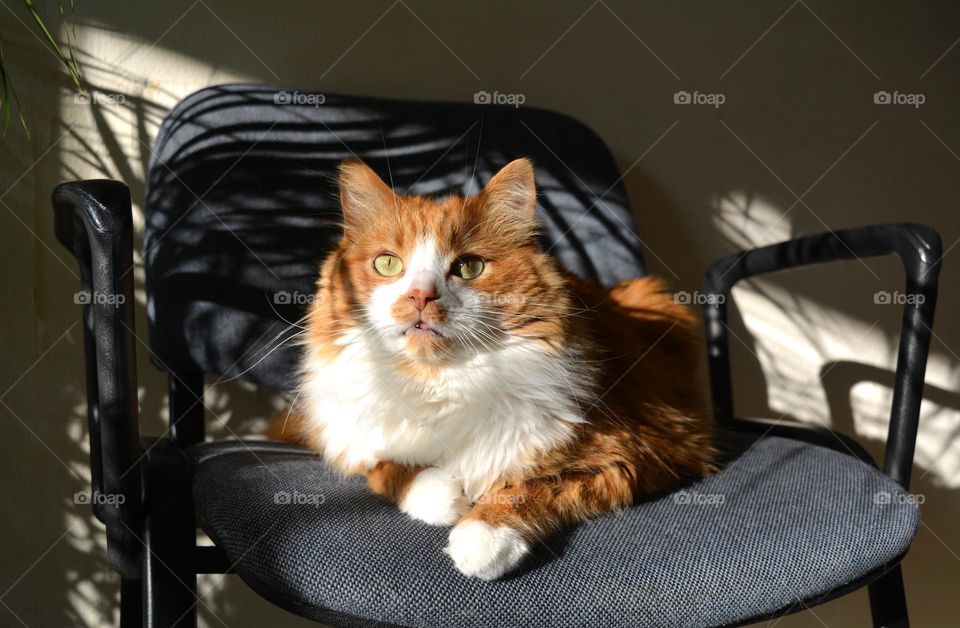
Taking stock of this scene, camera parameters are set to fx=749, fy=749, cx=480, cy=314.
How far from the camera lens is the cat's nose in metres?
0.97

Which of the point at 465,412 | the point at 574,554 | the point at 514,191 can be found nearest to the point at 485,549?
the point at 574,554

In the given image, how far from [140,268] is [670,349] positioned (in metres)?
1.15

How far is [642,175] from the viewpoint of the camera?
1.86 metres

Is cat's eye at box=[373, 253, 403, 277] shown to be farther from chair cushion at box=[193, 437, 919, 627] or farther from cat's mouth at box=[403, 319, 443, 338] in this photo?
chair cushion at box=[193, 437, 919, 627]

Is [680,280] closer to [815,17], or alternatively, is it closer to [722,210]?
[722,210]

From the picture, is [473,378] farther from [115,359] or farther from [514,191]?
[115,359]

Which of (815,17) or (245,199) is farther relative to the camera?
(815,17)

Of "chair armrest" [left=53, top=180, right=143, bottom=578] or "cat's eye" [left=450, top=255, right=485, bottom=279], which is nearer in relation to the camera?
"chair armrest" [left=53, top=180, right=143, bottom=578]

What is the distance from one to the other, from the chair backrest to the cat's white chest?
0.37 meters

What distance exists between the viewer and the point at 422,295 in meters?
0.97

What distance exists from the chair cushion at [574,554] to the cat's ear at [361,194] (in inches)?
15.7

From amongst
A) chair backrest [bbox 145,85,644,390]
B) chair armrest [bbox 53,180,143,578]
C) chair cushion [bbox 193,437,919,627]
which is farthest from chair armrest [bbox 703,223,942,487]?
chair armrest [bbox 53,180,143,578]

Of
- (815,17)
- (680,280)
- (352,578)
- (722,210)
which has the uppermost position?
(815,17)

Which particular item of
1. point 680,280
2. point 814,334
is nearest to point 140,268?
point 680,280
